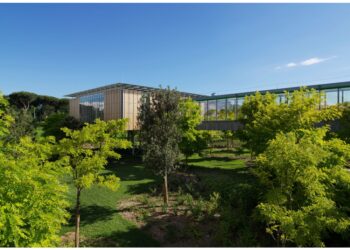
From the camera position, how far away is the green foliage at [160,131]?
18297mm

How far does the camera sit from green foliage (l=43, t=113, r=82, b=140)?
38.6 meters

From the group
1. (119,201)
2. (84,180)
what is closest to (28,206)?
(84,180)

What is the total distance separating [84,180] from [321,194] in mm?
9555

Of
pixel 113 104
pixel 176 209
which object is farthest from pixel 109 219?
pixel 113 104

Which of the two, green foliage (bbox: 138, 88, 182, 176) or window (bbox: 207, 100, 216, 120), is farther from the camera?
window (bbox: 207, 100, 216, 120)

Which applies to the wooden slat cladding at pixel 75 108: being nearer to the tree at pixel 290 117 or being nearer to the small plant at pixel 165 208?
the small plant at pixel 165 208

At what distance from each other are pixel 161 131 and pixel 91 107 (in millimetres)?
25912

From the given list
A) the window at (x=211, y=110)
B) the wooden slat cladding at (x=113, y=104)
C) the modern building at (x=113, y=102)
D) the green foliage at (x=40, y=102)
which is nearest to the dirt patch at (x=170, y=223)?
the window at (x=211, y=110)

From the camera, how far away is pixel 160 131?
728 inches

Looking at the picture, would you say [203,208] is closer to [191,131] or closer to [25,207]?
[191,131]

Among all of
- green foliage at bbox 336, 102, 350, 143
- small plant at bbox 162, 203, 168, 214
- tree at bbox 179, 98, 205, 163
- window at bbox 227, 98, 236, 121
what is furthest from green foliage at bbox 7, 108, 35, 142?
green foliage at bbox 336, 102, 350, 143

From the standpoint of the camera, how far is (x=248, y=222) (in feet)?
44.3

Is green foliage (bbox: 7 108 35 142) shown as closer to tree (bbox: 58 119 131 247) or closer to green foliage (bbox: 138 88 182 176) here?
green foliage (bbox: 138 88 182 176)

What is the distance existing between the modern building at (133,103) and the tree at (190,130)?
6.54ft
